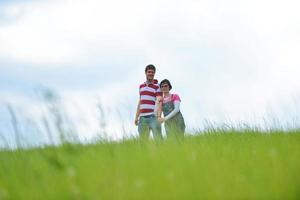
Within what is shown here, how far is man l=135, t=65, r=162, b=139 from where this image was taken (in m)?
13.2

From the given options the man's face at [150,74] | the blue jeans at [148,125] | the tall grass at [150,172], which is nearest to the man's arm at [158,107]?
the blue jeans at [148,125]

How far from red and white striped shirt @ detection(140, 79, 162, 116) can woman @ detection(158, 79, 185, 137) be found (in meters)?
0.26

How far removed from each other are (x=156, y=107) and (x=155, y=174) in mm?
6708

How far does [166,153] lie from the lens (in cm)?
767

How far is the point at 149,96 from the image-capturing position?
13492 mm

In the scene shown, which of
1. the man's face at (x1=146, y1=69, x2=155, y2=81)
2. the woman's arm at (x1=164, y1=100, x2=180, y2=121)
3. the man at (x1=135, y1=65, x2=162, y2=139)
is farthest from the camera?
the man's face at (x1=146, y1=69, x2=155, y2=81)

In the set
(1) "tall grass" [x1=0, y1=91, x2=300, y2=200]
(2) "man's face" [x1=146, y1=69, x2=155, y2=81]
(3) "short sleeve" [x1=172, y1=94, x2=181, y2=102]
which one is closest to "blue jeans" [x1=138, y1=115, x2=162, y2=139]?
(3) "short sleeve" [x1=172, y1=94, x2=181, y2=102]

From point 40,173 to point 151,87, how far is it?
21.6 feet

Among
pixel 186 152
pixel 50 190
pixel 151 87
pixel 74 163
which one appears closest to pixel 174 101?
pixel 151 87

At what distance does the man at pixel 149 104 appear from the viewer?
13.2 meters

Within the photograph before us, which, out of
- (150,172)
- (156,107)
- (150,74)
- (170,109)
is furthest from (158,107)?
(150,172)

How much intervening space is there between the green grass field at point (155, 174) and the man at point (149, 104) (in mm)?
4533

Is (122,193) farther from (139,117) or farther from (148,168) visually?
(139,117)

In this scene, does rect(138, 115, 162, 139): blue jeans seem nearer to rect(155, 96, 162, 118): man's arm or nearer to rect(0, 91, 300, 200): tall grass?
rect(155, 96, 162, 118): man's arm
